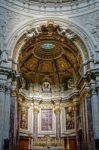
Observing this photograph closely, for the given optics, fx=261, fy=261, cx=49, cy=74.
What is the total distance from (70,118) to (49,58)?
19.9 feet

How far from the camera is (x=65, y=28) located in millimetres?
20219

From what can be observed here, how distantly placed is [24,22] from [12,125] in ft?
25.7

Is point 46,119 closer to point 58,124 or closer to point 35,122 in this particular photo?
point 35,122

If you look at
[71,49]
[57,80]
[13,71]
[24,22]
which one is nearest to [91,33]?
[71,49]

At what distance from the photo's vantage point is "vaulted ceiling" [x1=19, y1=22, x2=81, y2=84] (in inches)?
840

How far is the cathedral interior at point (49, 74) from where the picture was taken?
17.5 metres

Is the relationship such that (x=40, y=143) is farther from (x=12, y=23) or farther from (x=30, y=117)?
(x=12, y=23)

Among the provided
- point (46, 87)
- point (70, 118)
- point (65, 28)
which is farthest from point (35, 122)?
point (65, 28)

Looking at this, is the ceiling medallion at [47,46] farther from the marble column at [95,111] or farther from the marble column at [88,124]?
the marble column at [95,111]

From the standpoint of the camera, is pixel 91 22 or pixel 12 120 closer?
pixel 12 120

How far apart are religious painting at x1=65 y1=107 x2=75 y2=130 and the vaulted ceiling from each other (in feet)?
10.6

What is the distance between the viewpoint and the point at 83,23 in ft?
65.7

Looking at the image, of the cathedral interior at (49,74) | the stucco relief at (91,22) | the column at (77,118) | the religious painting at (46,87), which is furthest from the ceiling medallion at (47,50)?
the column at (77,118)

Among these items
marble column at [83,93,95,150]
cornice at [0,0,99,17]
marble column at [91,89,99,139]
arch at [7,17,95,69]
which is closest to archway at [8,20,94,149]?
arch at [7,17,95,69]
